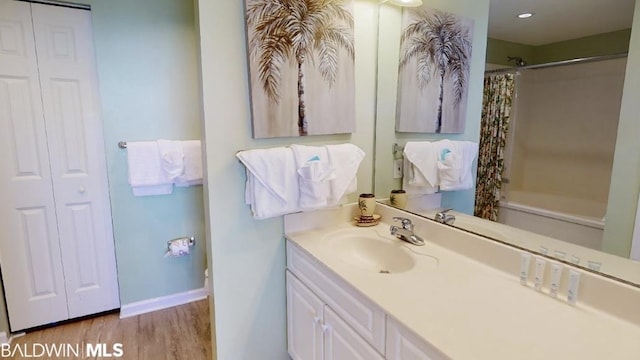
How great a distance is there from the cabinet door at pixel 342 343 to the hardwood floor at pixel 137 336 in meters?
1.05

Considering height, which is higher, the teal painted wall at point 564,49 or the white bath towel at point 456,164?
the teal painted wall at point 564,49

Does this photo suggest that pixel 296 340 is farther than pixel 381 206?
No

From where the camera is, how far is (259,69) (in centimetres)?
152

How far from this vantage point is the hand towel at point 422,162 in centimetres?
172

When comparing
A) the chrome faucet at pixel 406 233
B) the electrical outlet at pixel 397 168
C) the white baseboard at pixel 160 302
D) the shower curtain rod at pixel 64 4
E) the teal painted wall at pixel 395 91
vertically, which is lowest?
the white baseboard at pixel 160 302

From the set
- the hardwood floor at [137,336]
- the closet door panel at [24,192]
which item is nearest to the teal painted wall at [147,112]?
the hardwood floor at [137,336]

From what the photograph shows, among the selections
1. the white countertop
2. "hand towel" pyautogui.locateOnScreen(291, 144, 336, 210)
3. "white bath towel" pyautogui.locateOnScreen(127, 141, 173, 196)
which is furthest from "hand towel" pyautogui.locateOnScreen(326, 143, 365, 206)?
"white bath towel" pyautogui.locateOnScreen(127, 141, 173, 196)

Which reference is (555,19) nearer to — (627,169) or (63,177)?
(627,169)

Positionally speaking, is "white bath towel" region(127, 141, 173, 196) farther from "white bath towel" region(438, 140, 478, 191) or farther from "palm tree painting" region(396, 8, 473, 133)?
"white bath towel" region(438, 140, 478, 191)

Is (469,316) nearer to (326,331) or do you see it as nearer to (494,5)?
(326,331)

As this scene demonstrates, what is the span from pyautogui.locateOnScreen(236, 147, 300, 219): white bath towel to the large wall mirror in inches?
31.9

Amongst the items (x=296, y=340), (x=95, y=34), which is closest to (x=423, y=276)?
(x=296, y=340)

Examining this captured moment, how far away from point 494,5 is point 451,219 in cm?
89

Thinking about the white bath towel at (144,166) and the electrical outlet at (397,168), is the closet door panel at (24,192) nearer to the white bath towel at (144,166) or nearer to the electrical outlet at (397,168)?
the white bath towel at (144,166)
